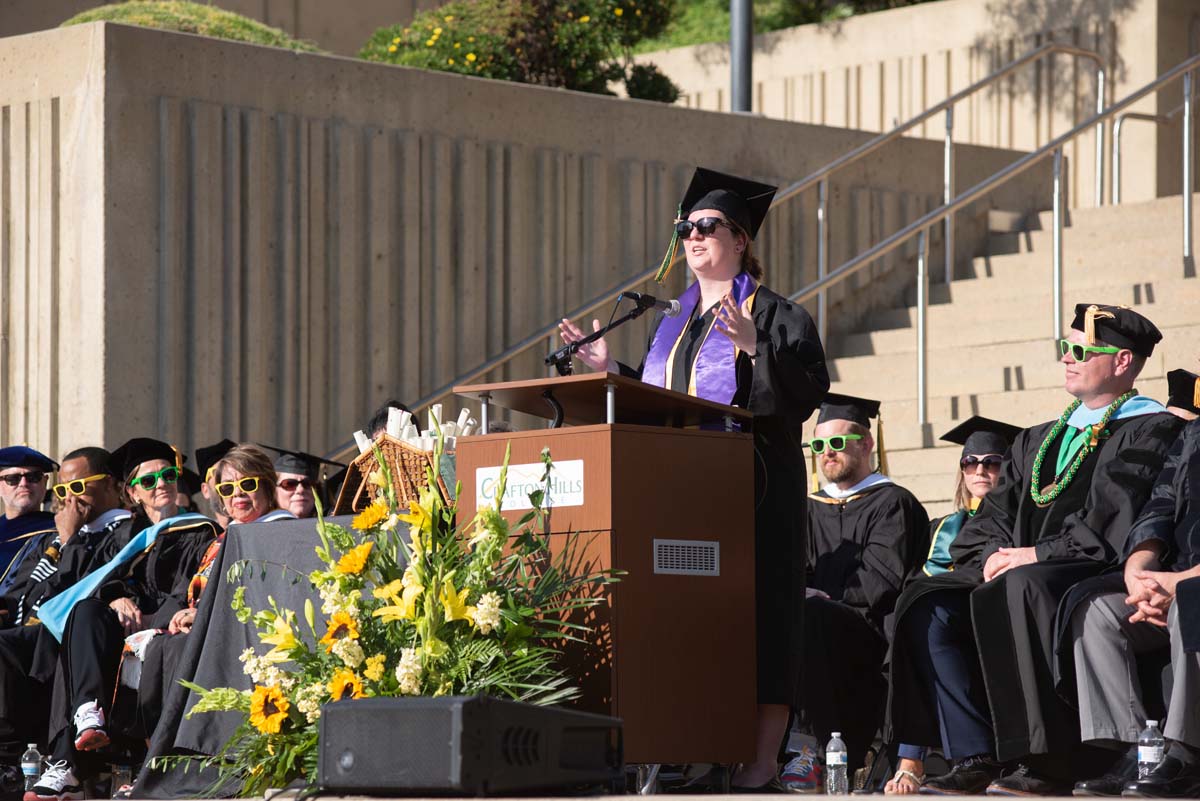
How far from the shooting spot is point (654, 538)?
5.20 metres

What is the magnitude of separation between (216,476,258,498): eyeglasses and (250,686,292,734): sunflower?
261 cm

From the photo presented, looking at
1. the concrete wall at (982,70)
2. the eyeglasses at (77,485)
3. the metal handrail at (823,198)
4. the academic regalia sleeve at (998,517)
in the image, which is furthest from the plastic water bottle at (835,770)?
the concrete wall at (982,70)

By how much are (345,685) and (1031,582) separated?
2.17 metres

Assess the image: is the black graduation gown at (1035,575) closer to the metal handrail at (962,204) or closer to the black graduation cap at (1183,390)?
the black graduation cap at (1183,390)

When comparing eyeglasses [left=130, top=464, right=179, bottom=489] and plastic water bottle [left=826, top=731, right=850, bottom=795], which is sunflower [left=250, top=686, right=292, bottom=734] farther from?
eyeglasses [left=130, top=464, right=179, bottom=489]

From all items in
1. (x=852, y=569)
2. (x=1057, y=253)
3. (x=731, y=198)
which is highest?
(x=1057, y=253)

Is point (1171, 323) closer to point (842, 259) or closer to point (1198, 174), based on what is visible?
point (842, 259)

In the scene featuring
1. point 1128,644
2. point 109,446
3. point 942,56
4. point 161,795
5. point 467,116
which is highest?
point 942,56

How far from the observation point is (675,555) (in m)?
5.25

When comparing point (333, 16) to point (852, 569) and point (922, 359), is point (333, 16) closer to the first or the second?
point (922, 359)

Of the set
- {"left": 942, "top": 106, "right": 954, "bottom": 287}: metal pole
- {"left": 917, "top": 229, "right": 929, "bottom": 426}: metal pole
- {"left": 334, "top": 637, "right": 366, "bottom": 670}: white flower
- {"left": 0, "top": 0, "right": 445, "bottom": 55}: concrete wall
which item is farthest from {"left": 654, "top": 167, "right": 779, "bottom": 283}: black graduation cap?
{"left": 0, "top": 0, "right": 445, "bottom": 55}: concrete wall

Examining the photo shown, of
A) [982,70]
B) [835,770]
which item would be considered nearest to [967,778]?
[835,770]

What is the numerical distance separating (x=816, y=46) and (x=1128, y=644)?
10.3 meters

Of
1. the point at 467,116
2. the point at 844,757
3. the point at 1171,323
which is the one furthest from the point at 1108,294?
the point at 844,757
